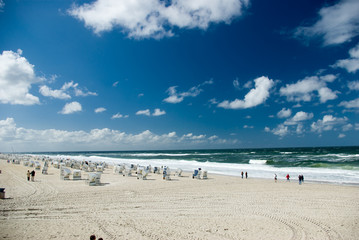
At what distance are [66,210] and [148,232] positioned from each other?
167 inches

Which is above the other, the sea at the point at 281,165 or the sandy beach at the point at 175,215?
the sandy beach at the point at 175,215

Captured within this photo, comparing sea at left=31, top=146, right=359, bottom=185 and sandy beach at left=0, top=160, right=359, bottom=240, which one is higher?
sandy beach at left=0, top=160, right=359, bottom=240

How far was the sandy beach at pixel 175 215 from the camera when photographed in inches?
284

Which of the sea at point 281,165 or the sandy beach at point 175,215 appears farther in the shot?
the sea at point 281,165

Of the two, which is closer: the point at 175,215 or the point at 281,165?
the point at 175,215

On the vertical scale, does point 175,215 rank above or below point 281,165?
above

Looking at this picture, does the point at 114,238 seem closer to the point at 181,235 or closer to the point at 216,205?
the point at 181,235

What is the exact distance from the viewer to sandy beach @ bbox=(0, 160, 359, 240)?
7.21 m

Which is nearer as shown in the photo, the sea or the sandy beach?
the sandy beach

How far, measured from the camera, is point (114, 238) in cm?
675

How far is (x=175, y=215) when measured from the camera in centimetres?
914

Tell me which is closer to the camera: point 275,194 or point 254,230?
point 254,230

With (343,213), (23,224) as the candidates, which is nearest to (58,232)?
(23,224)

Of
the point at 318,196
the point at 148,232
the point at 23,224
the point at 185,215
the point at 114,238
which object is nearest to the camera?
the point at 114,238
